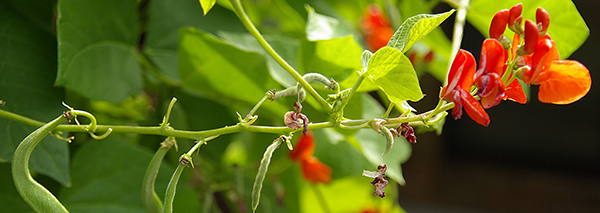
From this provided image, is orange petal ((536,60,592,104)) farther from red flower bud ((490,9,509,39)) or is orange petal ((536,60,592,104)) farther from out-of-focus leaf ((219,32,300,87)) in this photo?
out-of-focus leaf ((219,32,300,87))

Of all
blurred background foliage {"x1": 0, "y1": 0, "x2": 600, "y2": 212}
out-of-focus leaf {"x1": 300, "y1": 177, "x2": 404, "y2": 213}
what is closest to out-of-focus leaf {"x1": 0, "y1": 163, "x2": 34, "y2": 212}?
blurred background foliage {"x1": 0, "y1": 0, "x2": 600, "y2": 212}

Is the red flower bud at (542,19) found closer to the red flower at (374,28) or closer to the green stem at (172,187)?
the green stem at (172,187)

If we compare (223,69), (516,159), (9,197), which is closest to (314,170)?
(223,69)

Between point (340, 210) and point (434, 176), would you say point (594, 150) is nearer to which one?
point (434, 176)

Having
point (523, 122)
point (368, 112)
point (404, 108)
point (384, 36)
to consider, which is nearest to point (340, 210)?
point (384, 36)

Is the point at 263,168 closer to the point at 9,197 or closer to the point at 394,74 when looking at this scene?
the point at 394,74

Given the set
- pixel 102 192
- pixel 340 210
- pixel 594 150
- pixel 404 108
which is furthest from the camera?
pixel 594 150
